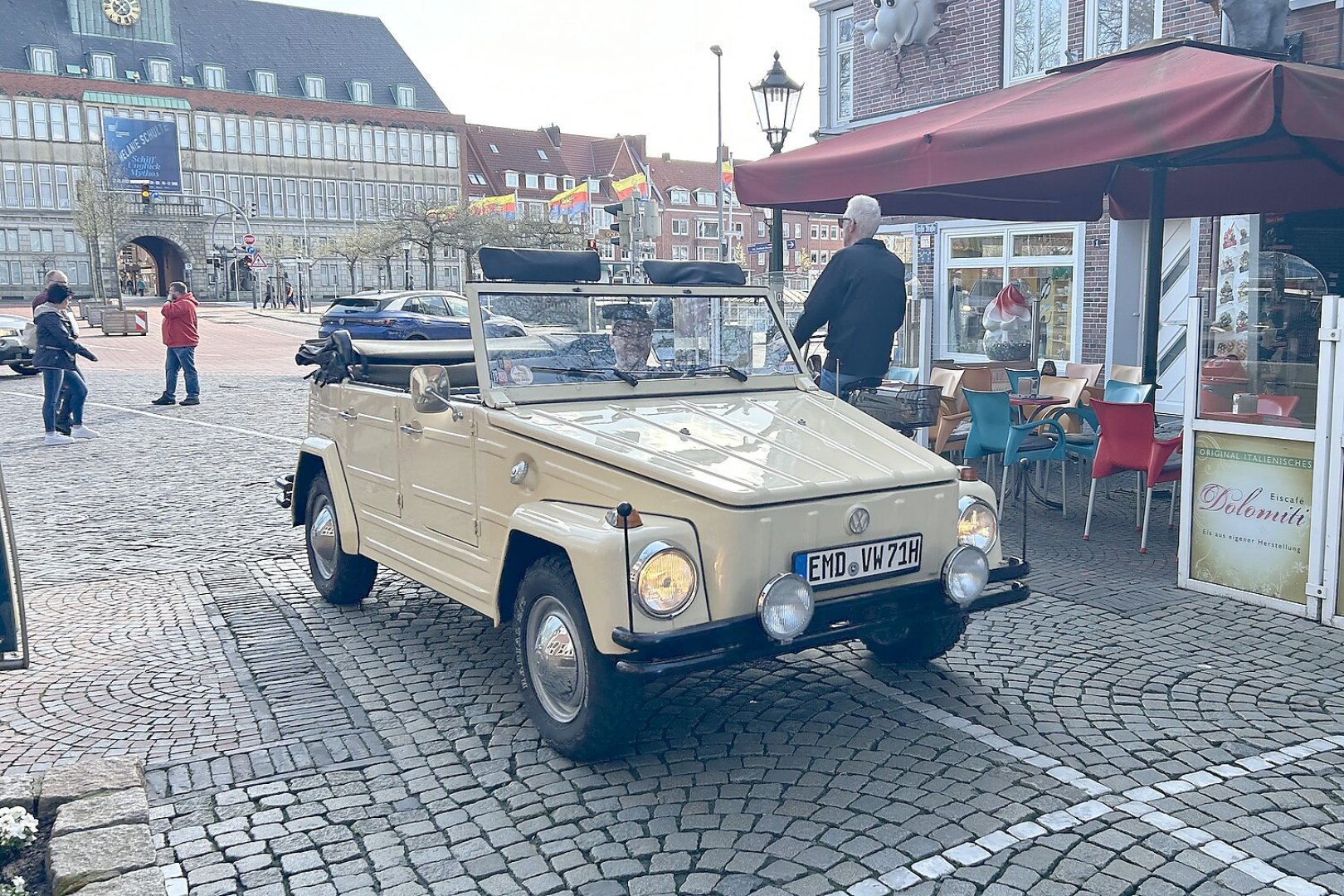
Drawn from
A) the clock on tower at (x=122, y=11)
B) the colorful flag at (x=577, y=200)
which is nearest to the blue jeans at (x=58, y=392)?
the colorful flag at (x=577, y=200)

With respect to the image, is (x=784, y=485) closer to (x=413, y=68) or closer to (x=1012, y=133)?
(x=1012, y=133)

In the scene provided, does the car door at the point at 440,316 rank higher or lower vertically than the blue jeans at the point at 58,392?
higher

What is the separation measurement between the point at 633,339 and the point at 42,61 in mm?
78530

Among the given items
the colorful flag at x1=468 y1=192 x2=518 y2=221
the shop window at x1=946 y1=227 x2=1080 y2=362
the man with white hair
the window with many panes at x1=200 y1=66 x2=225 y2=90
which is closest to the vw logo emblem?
the man with white hair

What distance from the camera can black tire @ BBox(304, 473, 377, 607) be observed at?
611 cm

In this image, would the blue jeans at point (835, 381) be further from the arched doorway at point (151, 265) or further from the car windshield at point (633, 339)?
the arched doorway at point (151, 265)

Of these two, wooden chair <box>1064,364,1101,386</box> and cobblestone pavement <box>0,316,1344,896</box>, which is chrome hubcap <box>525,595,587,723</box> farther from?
wooden chair <box>1064,364,1101,386</box>

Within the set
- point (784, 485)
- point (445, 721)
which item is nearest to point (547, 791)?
point (445, 721)

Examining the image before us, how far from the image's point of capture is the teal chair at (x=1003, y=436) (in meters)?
7.81

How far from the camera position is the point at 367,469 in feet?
18.9

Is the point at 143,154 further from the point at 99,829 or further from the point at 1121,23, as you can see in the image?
the point at 99,829

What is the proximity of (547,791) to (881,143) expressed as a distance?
18.7 ft

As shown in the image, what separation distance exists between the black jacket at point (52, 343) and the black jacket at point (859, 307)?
9641 mm

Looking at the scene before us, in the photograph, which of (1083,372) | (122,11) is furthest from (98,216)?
(1083,372)
